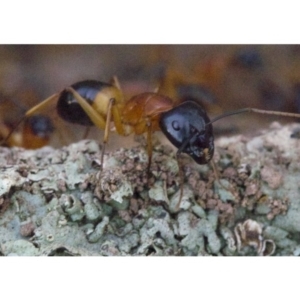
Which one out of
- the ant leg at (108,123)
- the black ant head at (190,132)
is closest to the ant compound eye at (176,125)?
the black ant head at (190,132)

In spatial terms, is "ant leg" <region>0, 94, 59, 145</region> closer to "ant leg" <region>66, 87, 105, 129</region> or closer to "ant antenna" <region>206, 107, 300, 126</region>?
"ant leg" <region>66, 87, 105, 129</region>

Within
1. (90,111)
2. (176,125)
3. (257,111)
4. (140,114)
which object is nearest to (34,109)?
(90,111)

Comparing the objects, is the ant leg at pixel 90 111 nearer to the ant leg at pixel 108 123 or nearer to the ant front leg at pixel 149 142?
the ant leg at pixel 108 123

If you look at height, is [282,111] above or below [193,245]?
above

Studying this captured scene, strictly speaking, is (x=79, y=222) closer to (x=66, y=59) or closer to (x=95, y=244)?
(x=95, y=244)

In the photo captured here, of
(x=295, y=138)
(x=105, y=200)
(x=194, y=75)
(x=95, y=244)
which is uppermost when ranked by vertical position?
(x=194, y=75)

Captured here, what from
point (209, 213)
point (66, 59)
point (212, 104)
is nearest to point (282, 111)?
point (212, 104)

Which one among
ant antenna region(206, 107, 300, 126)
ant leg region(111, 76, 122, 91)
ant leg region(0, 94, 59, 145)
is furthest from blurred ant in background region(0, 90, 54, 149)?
ant antenna region(206, 107, 300, 126)
